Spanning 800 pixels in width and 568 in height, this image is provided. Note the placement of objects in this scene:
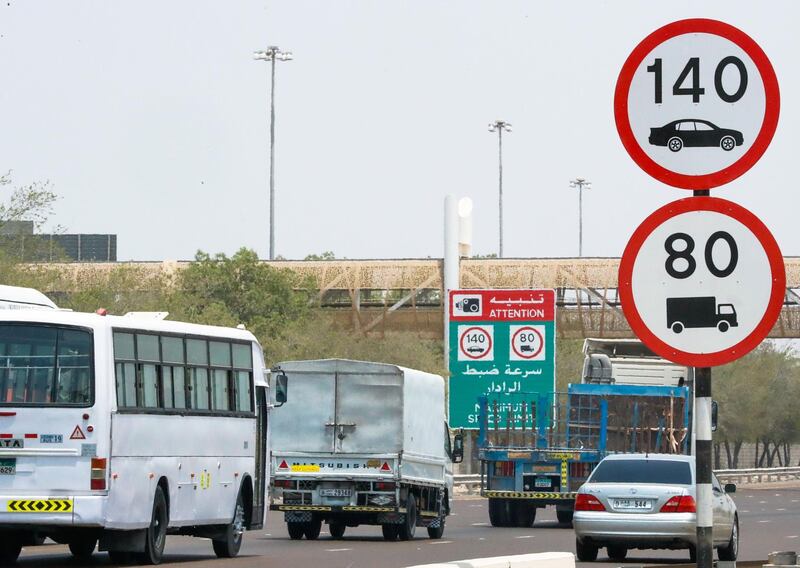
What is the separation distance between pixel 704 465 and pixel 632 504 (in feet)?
59.6

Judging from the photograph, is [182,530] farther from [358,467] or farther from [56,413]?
[358,467]

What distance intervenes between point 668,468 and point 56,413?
8.85 m

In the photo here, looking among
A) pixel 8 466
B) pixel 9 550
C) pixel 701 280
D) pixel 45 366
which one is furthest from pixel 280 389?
pixel 701 280

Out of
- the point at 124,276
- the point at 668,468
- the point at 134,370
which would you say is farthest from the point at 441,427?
the point at 124,276

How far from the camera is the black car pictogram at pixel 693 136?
7.52 m

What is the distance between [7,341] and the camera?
71.9 ft

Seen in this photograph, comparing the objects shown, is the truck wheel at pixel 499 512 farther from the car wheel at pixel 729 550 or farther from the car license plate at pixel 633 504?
the car license plate at pixel 633 504

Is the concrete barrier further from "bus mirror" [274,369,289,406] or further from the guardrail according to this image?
the guardrail

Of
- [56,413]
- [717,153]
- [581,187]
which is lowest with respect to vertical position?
[56,413]

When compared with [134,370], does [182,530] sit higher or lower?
lower

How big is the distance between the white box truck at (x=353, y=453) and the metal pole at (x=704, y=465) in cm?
2310

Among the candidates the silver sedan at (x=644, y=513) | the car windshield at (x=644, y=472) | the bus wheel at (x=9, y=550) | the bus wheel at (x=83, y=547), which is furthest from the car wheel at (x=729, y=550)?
the bus wheel at (x=9, y=550)

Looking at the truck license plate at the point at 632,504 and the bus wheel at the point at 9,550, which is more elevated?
the truck license plate at the point at 632,504

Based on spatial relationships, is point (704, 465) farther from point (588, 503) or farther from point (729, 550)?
point (729, 550)
